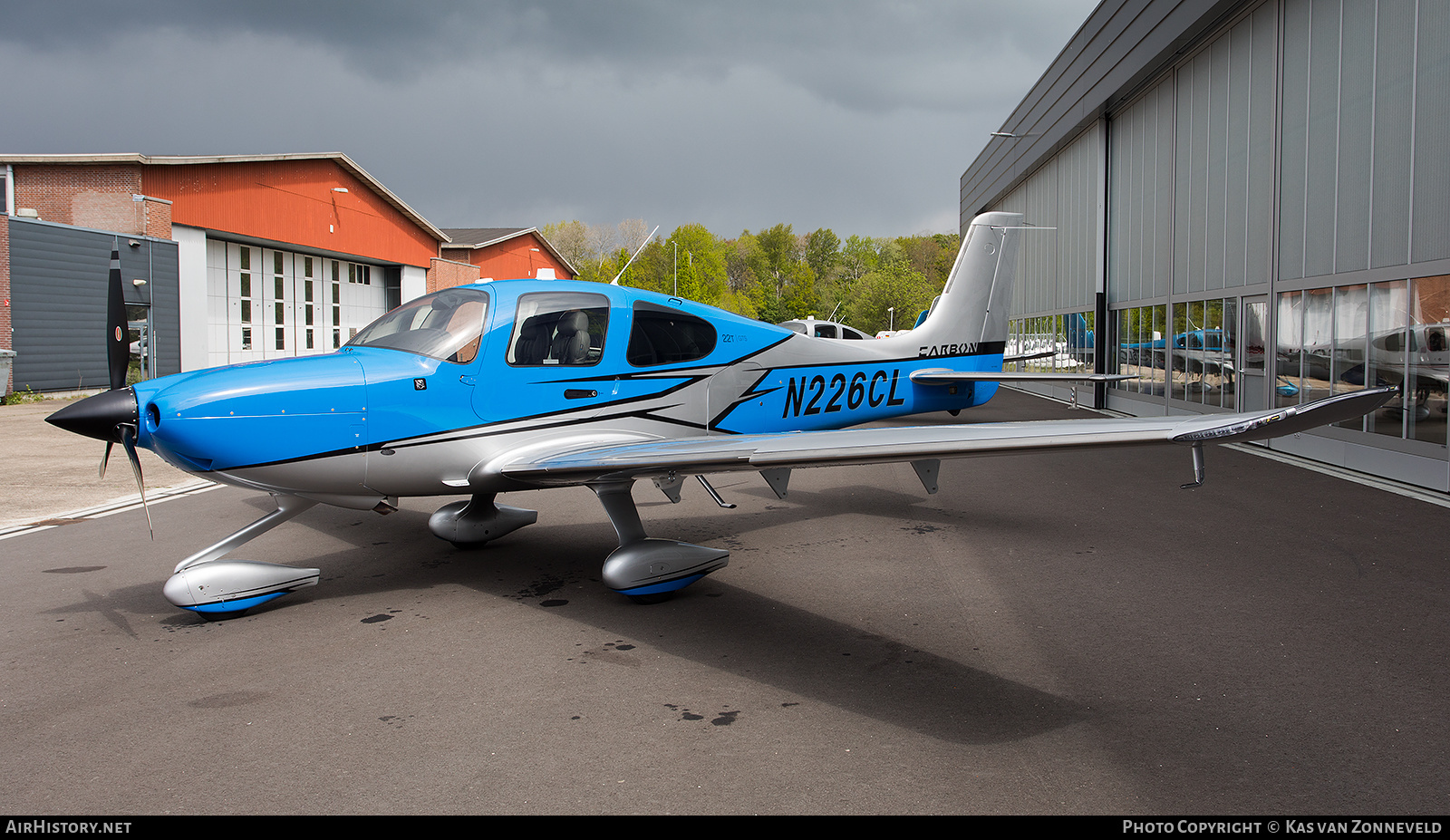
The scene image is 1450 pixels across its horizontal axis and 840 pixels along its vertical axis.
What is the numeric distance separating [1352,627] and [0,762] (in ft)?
21.1

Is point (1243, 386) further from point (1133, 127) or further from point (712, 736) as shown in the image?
point (712, 736)

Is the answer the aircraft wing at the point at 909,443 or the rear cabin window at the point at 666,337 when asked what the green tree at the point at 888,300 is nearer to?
the rear cabin window at the point at 666,337

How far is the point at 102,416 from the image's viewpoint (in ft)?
14.2

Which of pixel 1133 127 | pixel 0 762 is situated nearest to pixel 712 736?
pixel 0 762

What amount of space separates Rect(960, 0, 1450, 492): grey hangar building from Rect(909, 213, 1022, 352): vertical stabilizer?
14.8 ft

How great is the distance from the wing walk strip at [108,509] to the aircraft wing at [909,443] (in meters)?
5.17

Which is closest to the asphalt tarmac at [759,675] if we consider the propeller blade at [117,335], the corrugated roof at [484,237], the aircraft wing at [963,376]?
the propeller blade at [117,335]

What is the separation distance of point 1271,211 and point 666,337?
1144 centimetres

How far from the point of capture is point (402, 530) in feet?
24.0

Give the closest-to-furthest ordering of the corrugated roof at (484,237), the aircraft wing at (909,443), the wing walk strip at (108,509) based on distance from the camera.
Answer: the aircraft wing at (909,443) < the wing walk strip at (108,509) < the corrugated roof at (484,237)

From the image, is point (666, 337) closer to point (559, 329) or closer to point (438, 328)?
point (559, 329)

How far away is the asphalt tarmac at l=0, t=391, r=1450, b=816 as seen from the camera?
9.66 ft

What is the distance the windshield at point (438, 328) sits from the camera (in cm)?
523

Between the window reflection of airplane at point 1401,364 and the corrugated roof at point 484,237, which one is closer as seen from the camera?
the window reflection of airplane at point 1401,364
